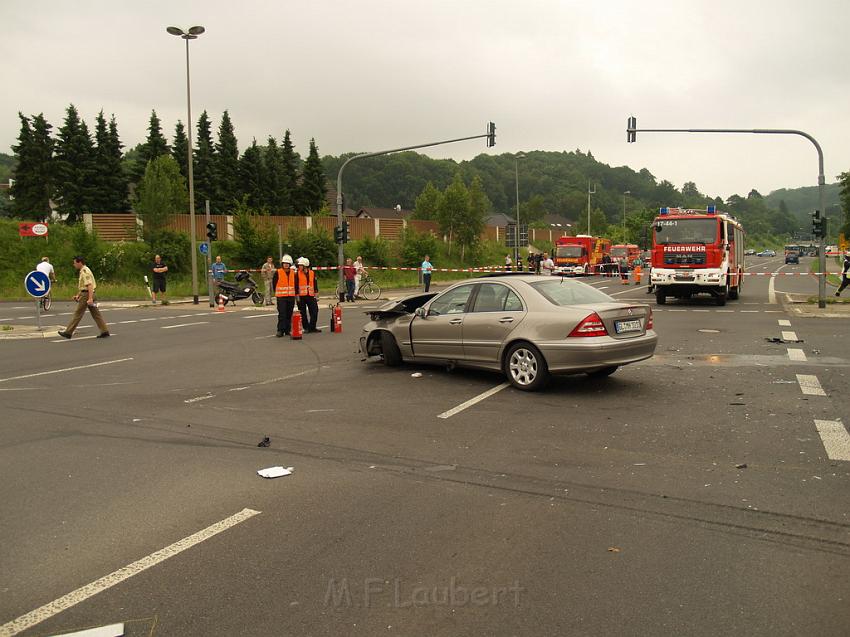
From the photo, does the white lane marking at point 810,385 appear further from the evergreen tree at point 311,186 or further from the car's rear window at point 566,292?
the evergreen tree at point 311,186

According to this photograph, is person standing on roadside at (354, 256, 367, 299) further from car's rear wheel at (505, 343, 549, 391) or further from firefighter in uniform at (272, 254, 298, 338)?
car's rear wheel at (505, 343, 549, 391)

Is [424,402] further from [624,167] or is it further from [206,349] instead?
[624,167]

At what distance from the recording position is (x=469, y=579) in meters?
3.79

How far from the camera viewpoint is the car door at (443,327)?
975 centimetres

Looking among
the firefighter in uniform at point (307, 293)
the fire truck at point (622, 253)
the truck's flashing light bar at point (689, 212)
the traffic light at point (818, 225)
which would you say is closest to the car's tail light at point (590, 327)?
the firefighter in uniform at point (307, 293)

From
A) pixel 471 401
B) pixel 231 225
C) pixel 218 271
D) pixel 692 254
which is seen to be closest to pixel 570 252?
pixel 231 225

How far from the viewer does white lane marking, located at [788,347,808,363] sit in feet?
36.4

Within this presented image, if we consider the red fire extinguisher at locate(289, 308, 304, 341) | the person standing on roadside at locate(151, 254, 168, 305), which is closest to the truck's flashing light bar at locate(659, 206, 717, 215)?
the red fire extinguisher at locate(289, 308, 304, 341)

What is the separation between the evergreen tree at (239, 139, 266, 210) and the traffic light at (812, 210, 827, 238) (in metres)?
50.2

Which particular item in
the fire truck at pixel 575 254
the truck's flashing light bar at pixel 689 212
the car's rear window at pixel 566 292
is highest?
the truck's flashing light bar at pixel 689 212

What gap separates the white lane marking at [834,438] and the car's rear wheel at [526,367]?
A: 297 cm

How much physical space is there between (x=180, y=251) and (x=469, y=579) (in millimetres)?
40645

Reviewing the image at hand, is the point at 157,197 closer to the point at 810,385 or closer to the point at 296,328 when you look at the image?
the point at 296,328

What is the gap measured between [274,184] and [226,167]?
4473 mm
